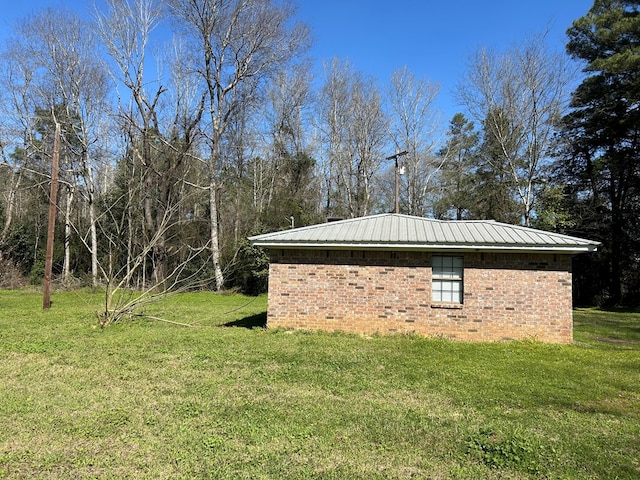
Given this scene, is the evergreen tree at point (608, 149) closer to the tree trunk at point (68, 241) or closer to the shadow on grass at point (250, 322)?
the shadow on grass at point (250, 322)

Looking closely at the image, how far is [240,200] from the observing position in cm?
2753

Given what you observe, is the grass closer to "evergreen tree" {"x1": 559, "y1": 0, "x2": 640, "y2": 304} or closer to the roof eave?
the roof eave

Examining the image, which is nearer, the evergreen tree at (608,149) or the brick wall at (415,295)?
the brick wall at (415,295)

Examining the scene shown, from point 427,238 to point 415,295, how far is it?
1.38 m

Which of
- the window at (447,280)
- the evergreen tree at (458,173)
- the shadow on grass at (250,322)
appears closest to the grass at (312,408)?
the window at (447,280)

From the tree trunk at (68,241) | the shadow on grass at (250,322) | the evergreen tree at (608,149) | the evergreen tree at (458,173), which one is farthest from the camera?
the evergreen tree at (458,173)

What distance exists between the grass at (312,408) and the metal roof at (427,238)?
217cm

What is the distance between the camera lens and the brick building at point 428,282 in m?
9.25

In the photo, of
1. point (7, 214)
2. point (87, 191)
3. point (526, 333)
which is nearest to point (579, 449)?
point (526, 333)

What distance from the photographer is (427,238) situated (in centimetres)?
962

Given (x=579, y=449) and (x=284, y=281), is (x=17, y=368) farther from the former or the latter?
(x=579, y=449)

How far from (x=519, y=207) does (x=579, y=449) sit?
22140 mm

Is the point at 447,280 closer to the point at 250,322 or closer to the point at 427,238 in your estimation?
the point at 427,238

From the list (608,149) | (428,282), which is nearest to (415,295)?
(428,282)
